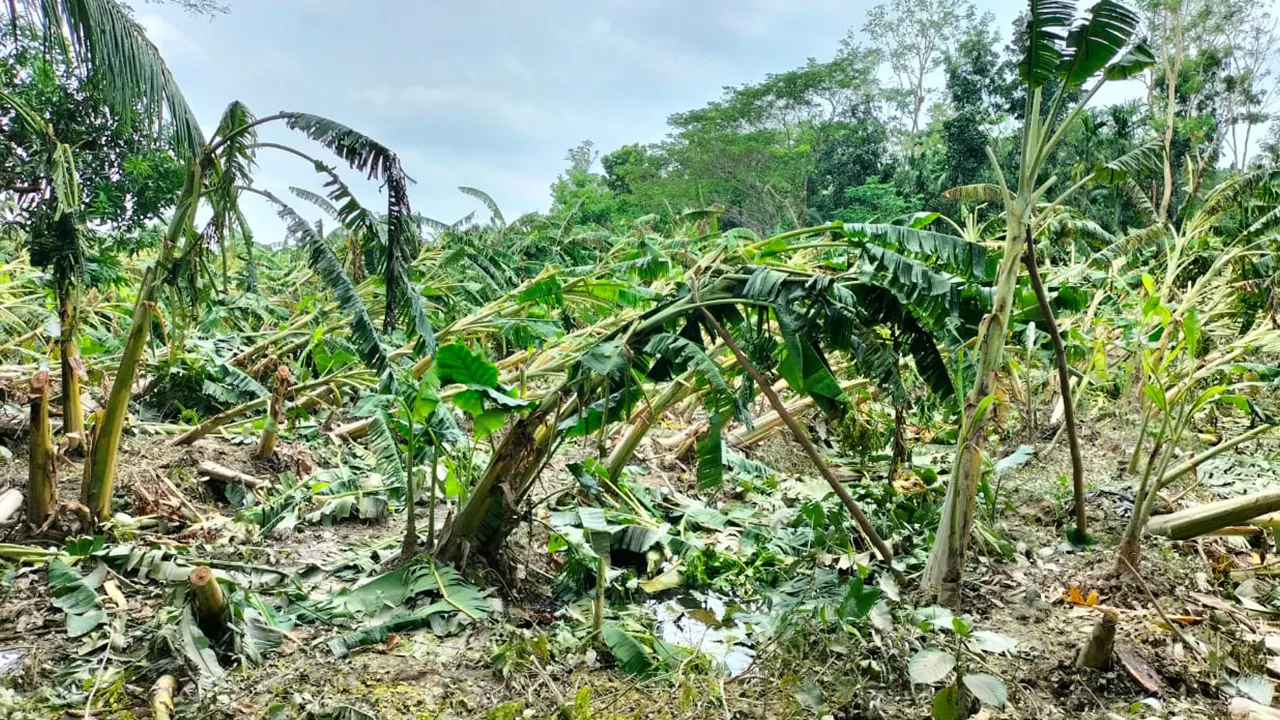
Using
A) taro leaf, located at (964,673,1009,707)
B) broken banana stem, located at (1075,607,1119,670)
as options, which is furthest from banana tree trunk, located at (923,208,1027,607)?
taro leaf, located at (964,673,1009,707)

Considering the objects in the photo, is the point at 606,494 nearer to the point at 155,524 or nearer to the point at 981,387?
the point at 981,387

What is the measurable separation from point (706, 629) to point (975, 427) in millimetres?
1388

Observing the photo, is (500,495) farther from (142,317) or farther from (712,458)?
(142,317)

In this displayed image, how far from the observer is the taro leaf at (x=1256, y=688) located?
7.94 feet

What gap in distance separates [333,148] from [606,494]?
224 centimetres

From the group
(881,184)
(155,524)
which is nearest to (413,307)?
(155,524)

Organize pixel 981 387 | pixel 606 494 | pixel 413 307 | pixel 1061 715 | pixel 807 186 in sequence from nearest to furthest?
pixel 1061 715 < pixel 981 387 < pixel 413 307 < pixel 606 494 < pixel 807 186

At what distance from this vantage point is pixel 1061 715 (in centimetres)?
240

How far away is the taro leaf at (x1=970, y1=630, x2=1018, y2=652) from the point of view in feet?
8.45

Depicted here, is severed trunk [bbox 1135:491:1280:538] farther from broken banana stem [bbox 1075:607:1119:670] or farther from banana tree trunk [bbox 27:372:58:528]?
banana tree trunk [bbox 27:372:58:528]

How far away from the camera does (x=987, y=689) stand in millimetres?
2225

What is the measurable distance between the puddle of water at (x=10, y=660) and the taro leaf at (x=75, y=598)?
15 cm

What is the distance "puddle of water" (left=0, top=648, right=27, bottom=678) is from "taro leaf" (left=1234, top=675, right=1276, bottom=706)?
Answer: 4.08 metres

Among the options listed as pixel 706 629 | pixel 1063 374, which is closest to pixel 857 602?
pixel 706 629
